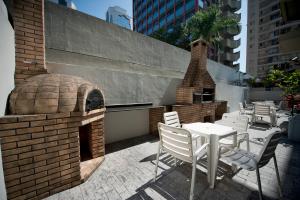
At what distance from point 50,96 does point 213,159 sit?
288 cm

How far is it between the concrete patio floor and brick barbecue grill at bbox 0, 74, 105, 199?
32 centimetres

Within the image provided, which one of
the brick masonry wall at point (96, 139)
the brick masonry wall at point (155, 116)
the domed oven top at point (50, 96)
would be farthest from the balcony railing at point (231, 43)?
the domed oven top at point (50, 96)

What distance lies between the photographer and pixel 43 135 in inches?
83.4

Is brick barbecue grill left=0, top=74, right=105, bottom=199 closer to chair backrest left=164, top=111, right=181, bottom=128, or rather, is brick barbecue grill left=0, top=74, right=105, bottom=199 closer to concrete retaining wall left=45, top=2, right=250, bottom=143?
concrete retaining wall left=45, top=2, right=250, bottom=143

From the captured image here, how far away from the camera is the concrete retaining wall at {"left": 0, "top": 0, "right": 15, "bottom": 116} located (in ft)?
6.30

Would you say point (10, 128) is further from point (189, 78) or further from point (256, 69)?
point (256, 69)

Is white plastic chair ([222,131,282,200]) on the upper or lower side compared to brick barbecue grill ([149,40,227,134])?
lower

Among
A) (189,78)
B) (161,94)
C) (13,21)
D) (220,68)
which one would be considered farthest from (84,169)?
(220,68)

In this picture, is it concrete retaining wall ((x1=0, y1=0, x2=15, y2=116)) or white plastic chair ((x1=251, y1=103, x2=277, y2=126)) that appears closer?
concrete retaining wall ((x1=0, y1=0, x2=15, y2=116))

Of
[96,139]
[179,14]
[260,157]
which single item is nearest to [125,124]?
[96,139]

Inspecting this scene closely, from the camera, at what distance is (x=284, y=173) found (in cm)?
286

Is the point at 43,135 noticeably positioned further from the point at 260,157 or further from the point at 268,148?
the point at 268,148

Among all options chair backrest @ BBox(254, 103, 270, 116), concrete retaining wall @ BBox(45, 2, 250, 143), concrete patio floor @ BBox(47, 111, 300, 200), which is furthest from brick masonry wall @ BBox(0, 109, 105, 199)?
chair backrest @ BBox(254, 103, 270, 116)

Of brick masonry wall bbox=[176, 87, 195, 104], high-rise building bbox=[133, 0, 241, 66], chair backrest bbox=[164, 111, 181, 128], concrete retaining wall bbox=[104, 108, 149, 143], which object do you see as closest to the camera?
chair backrest bbox=[164, 111, 181, 128]
